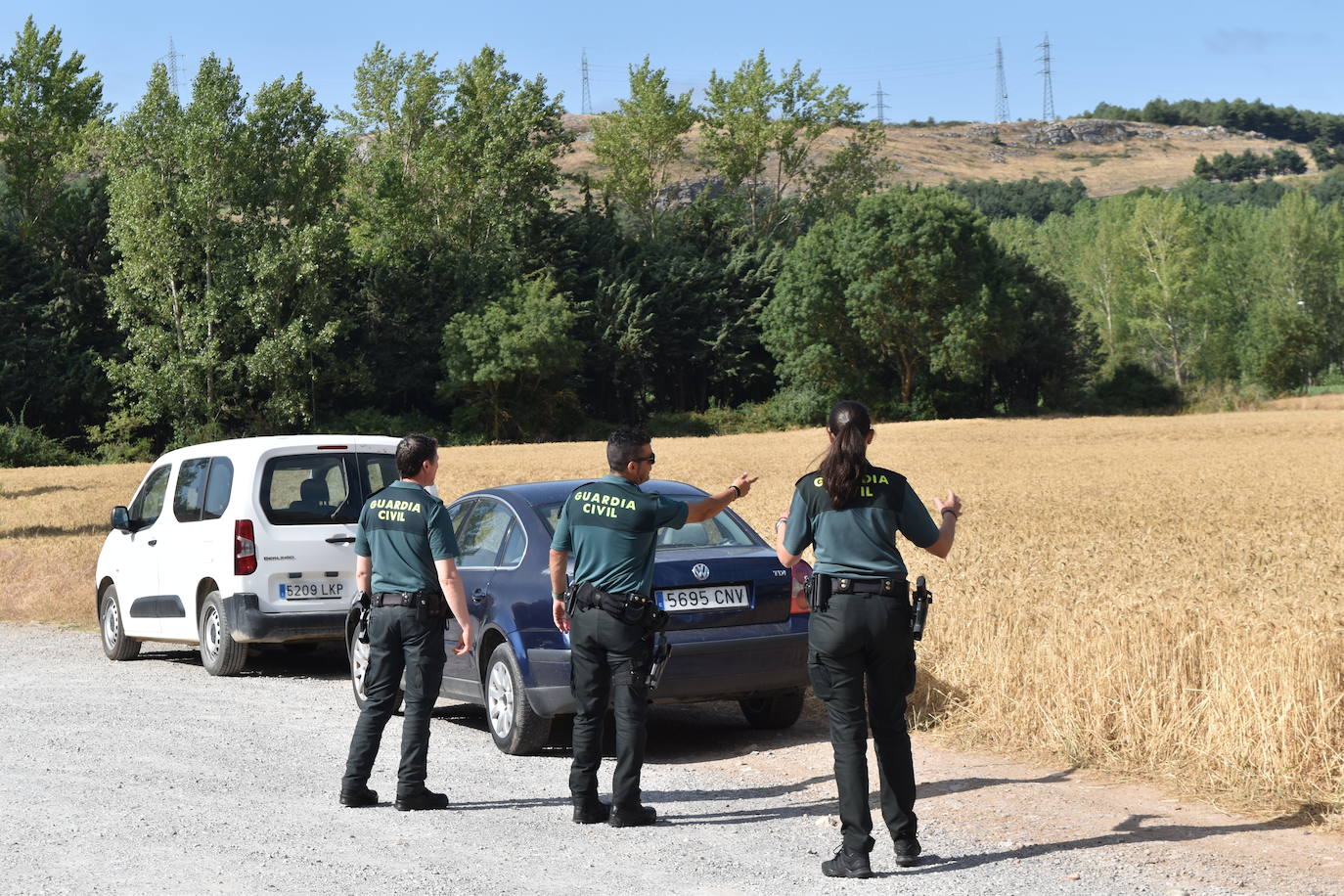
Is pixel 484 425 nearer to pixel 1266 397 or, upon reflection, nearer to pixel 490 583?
pixel 1266 397

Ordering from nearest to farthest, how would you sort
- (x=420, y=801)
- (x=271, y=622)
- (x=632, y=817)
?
(x=632, y=817) < (x=420, y=801) < (x=271, y=622)

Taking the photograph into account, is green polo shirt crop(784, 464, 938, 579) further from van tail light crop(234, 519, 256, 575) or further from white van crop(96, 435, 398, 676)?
van tail light crop(234, 519, 256, 575)

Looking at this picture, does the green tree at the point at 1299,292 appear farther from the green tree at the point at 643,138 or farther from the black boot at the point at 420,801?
the black boot at the point at 420,801

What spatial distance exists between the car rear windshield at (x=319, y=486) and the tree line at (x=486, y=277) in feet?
166

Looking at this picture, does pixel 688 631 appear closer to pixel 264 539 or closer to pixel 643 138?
pixel 264 539

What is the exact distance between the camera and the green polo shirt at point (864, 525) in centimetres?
605

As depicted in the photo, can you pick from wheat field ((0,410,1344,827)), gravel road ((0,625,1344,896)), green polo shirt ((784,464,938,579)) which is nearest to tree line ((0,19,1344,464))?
wheat field ((0,410,1344,827))

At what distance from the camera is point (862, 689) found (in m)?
6.11

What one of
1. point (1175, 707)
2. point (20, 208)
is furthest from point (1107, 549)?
point (20, 208)

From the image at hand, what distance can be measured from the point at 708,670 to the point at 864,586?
2711 mm

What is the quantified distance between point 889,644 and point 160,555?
8867 mm

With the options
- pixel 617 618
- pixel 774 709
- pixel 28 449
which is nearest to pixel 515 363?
pixel 28 449

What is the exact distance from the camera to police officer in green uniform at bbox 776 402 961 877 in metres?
5.99

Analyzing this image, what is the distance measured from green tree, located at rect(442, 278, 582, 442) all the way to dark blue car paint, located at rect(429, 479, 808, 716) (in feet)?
200
